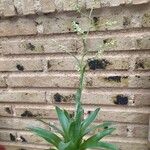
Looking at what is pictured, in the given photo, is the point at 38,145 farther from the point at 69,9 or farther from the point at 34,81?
the point at 69,9

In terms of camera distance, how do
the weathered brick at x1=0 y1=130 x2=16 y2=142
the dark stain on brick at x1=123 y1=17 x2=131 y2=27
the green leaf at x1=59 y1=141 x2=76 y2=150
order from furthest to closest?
1. the weathered brick at x1=0 y1=130 x2=16 y2=142
2. the dark stain on brick at x1=123 y1=17 x2=131 y2=27
3. the green leaf at x1=59 y1=141 x2=76 y2=150

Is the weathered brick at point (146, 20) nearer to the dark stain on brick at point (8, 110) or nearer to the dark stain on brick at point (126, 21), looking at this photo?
the dark stain on brick at point (126, 21)

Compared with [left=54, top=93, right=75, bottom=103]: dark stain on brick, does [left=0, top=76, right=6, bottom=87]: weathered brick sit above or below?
above

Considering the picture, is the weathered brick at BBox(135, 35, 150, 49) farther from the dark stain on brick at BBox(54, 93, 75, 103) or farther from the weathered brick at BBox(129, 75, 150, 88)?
the dark stain on brick at BBox(54, 93, 75, 103)

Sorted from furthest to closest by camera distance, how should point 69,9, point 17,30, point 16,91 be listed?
1. point 16,91
2. point 17,30
3. point 69,9

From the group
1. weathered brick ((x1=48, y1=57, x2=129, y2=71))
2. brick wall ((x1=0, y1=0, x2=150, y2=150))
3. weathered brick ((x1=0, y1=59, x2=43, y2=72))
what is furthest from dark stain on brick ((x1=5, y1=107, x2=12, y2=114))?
weathered brick ((x1=48, y1=57, x2=129, y2=71))

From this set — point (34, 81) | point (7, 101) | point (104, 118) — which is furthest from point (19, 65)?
point (104, 118)
